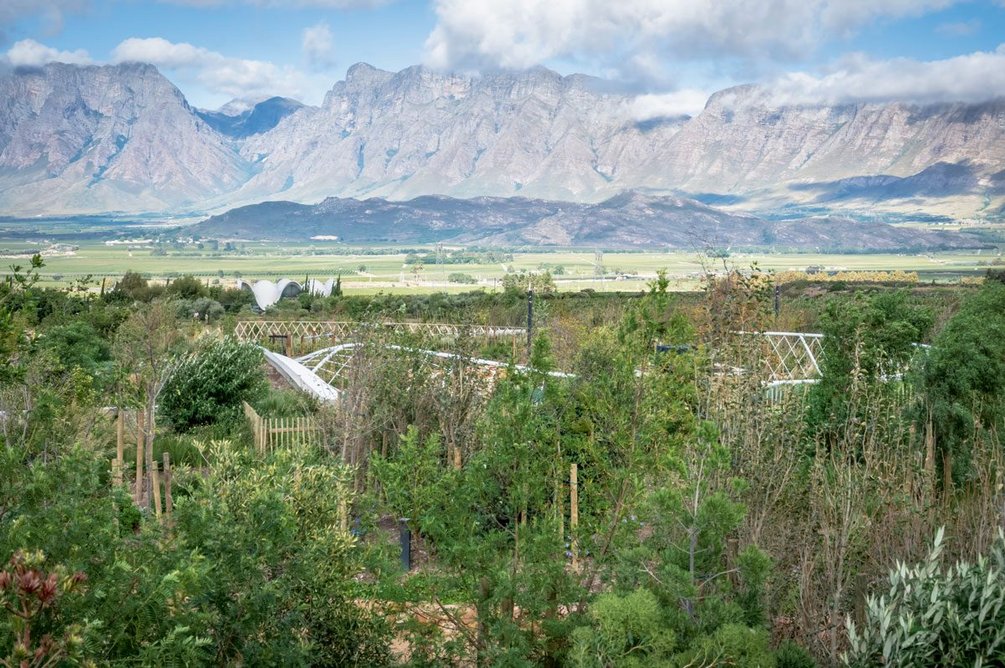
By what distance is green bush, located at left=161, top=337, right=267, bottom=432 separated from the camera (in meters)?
13.6

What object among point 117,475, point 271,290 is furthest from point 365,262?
point 117,475

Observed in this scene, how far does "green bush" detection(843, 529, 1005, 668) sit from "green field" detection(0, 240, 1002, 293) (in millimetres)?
84863

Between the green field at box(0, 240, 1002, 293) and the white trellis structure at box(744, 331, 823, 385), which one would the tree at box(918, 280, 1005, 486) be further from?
the green field at box(0, 240, 1002, 293)

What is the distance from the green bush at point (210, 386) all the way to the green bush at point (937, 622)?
35.9 ft

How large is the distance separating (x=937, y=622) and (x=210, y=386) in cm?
1147

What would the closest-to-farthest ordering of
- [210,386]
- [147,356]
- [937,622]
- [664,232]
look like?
[937,622] → [147,356] → [210,386] → [664,232]

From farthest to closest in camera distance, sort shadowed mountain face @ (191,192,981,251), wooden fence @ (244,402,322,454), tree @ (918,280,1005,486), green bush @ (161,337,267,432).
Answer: shadowed mountain face @ (191,192,981,251), green bush @ (161,337,267,432), wooden fence @ (244,402,322,454), tree @ (918,280,1005,486)

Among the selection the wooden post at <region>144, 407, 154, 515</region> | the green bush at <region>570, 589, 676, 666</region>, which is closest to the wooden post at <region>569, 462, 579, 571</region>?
the green bush at <region>570, 589, 676, 666</region>

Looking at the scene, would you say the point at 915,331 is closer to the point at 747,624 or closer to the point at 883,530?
the point at 883,530

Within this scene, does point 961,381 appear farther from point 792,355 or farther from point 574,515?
point 792,355

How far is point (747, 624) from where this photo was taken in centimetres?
435

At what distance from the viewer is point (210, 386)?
1381 centimetres

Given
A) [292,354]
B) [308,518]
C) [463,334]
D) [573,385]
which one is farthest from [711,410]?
[292,354]

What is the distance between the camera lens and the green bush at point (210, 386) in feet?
44.5
